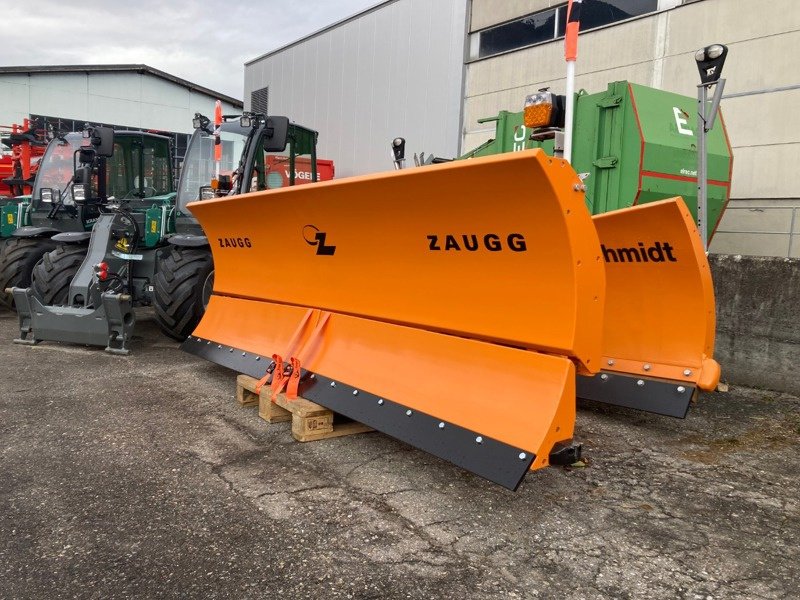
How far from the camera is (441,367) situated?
307cm

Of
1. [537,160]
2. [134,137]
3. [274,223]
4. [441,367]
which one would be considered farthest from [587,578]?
[134,137]

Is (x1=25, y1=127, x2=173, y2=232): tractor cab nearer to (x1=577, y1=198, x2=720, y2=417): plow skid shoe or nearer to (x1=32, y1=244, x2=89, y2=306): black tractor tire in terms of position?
(x1=32, y1=244, x2=89, y2=306): black tractor tire

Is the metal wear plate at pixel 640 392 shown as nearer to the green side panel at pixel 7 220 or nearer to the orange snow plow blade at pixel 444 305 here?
the orange snow plow blade at pixel 444 305

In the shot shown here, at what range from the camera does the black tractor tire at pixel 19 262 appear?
748cm

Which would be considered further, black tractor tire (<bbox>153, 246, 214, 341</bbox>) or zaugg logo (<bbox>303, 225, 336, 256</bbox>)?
black tractor tire (<bbox>153, 246, 214, 341</bbox>)

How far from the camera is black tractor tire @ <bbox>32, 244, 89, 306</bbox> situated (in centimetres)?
639

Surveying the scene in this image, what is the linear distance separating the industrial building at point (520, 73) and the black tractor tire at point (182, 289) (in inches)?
246

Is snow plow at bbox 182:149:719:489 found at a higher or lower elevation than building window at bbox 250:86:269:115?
lower

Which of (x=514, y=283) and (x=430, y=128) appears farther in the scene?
(x=430, y=128)

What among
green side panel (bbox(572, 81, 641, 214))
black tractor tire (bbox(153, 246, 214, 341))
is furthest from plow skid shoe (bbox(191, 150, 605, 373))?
green side panel (bbox(572, 81, 641, 214))

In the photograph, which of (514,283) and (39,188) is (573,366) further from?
(39,188)

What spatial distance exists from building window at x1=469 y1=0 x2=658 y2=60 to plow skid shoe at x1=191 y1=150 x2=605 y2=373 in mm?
7031

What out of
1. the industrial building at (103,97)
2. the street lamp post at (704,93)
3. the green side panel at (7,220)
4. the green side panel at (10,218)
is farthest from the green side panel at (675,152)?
the industrial building at (103,97)

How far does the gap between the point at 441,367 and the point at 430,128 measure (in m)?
9.45
